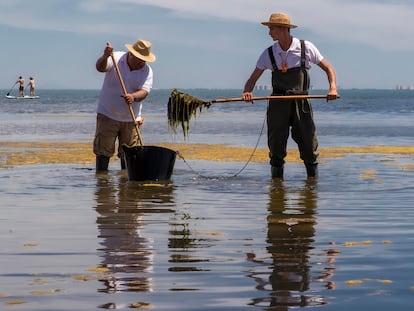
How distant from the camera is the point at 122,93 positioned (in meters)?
10.9

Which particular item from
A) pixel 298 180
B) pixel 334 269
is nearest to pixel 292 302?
pixel 334 269

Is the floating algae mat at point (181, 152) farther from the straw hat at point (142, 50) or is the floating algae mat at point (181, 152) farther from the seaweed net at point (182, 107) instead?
the straw hat at point (142, 50)

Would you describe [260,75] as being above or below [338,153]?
above

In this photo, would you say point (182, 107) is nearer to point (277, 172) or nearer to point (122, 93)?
point (122, 93)

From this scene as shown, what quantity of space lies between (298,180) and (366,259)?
17.7ft

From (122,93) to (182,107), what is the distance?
75 centimetres

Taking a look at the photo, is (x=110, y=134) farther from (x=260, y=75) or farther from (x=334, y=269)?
(x=334, y=269)

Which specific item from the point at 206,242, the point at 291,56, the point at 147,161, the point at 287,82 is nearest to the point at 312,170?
the point at 287,82

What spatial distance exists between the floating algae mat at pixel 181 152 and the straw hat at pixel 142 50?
3.52m

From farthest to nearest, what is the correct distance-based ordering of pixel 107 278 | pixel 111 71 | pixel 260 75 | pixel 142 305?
pixel 111 71 → pixel 260 75 → pixel 107 278 → pixel 142 305

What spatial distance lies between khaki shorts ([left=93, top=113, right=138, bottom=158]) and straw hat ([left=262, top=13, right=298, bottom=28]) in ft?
7.72

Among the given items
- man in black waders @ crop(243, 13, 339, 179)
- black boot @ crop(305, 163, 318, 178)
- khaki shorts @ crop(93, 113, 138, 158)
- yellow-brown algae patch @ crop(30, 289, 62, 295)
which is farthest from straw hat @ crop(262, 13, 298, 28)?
yellow-brown algae patch @ crop(30, 289, 62, 295)

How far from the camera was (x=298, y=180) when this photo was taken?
11164 mm

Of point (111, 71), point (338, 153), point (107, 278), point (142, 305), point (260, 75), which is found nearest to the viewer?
point (142, 305)
